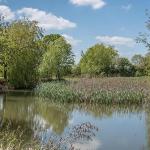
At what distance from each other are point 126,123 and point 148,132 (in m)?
2.32

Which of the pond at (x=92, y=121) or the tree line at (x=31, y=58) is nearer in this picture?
the pond at (x=92, y=121)

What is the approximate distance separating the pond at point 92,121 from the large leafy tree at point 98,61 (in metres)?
26.3

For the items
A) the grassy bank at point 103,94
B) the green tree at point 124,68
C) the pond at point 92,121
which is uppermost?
the green tree at point 124,68

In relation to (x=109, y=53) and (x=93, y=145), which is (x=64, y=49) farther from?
(x=93, y=145)

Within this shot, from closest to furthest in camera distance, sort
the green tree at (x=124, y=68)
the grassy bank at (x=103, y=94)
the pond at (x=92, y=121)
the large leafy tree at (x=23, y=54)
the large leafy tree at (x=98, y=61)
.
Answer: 1. the pond at (x=92, y=121)
2. the grassy bank at (x=103, y=94)
3. the large leafy tree at (x=23, y=54)
4. the large leafy tree at (x=98, y=61)
5. the green tree at (x=124, y=68)

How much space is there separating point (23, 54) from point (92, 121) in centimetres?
1983

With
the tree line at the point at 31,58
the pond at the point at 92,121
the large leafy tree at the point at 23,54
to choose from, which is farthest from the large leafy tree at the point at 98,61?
the pond at the point at 92,121

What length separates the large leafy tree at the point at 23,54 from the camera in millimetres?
34500

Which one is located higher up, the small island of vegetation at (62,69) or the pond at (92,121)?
the small island of vegetation at (62,69)

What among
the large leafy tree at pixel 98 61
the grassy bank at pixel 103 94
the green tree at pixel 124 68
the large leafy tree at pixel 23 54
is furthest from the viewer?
the green tree at pixel 124 68

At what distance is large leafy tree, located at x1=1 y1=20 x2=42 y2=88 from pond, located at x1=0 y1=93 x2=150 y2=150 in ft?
36.0

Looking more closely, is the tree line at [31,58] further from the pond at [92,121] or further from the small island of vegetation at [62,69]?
the pond at [92,121]

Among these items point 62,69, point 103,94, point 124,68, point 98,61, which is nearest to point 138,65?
point 124,68

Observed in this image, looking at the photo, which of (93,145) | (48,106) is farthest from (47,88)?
(93,145)
